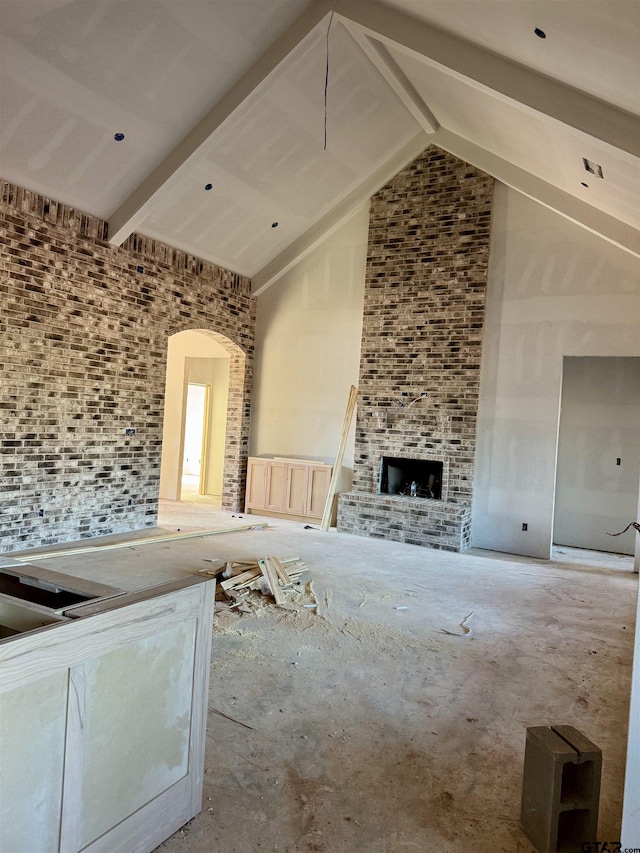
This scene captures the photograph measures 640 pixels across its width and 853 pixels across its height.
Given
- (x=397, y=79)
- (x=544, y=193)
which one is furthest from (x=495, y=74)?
(x=544, y=193)

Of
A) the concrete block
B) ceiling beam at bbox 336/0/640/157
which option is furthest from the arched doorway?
the concrete block

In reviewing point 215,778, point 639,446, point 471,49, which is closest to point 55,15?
point 471,49

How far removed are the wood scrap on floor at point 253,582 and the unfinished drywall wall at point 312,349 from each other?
3414mm

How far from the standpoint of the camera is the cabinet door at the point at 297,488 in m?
8.55

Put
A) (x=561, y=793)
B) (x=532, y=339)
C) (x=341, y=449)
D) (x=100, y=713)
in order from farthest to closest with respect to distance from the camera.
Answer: (x=341, y=449), (x=532, y=339), (x=561, y=793), (x=100, y=713)

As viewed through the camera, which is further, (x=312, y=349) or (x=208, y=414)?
(x=208, y=414)

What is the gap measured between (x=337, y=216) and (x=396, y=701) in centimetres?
695

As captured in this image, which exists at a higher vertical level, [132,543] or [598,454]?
[598,454]

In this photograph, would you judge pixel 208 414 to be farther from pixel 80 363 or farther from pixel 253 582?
pixel 253 582

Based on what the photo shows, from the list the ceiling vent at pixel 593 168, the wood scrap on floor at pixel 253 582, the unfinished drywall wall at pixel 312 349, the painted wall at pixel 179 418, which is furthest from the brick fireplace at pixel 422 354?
the painted wall at pixel 179 418

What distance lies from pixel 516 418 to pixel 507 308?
4.59 ft

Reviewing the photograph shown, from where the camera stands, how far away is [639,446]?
24.1 feet

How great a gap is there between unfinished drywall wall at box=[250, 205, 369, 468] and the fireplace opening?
625mm

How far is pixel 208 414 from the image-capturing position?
10.8 meters
